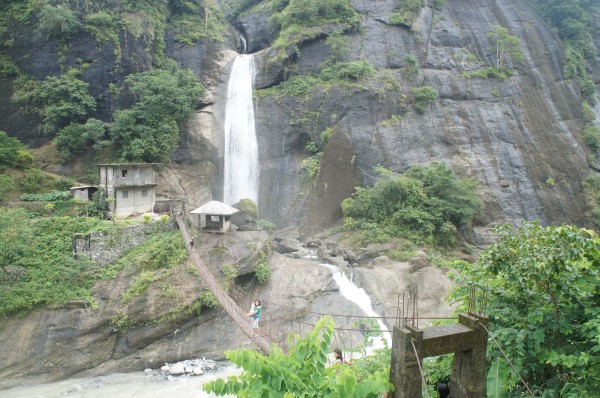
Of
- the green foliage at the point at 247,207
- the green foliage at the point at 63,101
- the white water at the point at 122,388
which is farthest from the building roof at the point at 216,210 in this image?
the green foliage at the point at 63,101

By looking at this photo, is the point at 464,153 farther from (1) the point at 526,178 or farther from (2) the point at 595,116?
(2) the point at 595,116

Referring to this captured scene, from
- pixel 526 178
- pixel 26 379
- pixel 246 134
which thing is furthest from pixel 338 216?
pixel 26 379

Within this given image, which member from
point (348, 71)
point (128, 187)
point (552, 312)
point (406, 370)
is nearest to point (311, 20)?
point (348, 71)

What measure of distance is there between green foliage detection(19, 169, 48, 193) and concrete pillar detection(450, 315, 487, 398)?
62.8ft

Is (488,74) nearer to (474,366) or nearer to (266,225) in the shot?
(266,225)

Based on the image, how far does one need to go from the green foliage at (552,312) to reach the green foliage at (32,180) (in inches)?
747

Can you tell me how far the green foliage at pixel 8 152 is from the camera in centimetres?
1767

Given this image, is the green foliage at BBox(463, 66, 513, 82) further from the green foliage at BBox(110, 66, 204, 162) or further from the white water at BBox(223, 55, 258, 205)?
the green foliage at BBox(110, 66, 204, 162)

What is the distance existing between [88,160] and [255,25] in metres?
15.8

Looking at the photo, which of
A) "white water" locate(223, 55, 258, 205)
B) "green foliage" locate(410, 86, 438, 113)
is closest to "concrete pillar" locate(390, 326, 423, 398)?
"white water" locate(223, 55, 258, 205)

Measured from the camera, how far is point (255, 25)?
30.0 metres

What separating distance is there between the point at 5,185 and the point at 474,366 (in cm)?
1866

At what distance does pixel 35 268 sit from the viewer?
516 inches

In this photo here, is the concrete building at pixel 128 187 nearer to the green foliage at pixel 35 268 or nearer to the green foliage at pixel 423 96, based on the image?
the green foliage at pixel 35 268
